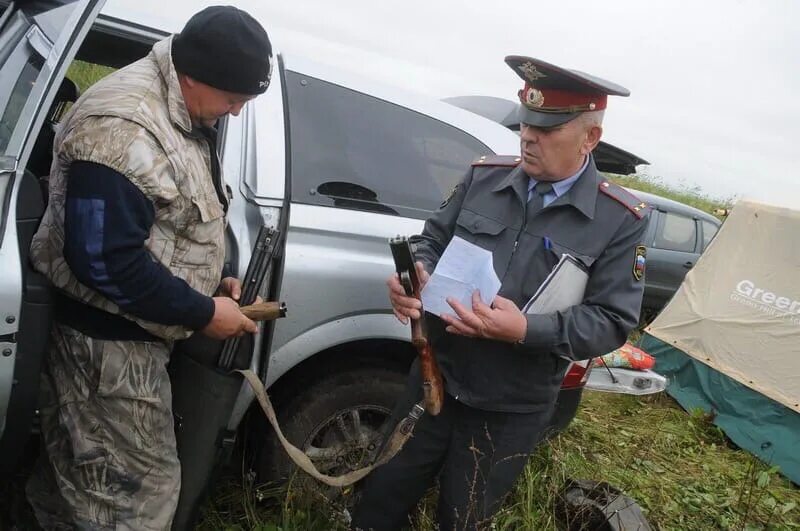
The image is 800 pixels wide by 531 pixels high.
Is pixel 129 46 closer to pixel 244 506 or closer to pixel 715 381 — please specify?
pixel 244 506

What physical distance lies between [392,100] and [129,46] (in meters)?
1.12

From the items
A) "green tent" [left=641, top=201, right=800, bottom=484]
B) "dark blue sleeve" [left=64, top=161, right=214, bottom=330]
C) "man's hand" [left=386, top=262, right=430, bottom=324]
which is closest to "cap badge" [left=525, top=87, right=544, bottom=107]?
"man's hand" [left=386, top=262, right=430, bottom=324]

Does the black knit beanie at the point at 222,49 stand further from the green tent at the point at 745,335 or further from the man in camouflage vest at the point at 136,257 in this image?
the green tent at the point at 745,335

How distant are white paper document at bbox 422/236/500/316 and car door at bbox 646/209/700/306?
647 centimetres

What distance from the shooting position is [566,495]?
2.50 m

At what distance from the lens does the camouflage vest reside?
4.67 feet

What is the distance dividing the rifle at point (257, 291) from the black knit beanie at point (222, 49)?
1.67 ft

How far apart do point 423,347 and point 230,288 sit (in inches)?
23.1

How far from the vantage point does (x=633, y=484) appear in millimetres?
3121

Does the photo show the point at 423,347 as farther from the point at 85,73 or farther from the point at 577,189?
the point at 85,73

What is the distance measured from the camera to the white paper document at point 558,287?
1.81 meters

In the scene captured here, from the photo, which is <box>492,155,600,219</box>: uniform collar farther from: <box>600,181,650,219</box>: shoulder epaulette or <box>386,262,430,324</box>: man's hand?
<box>386,262,430,324</box>: man's hand

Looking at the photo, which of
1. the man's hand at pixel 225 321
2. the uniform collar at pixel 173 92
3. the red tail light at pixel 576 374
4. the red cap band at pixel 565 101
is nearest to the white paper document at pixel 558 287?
the red cap band at pixel 565 101

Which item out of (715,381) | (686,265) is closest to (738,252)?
(715,381)
